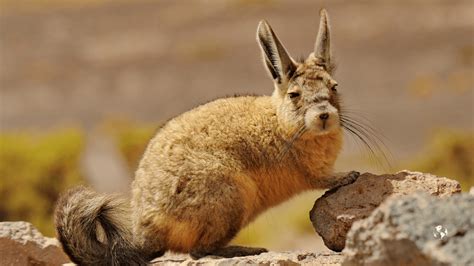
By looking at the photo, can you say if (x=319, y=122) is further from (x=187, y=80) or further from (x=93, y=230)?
(x=187, y=80)

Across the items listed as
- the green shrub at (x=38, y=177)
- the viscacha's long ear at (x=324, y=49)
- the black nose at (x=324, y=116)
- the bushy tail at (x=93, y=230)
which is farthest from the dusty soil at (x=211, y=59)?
the bushy tail at (x=93, y=230)

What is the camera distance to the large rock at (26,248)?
32.4 ft

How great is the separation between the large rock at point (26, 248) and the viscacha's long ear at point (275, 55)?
2.58 m

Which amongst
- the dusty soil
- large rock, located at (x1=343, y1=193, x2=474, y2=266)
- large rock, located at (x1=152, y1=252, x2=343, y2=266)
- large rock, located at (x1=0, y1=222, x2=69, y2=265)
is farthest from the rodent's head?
the dusty soil

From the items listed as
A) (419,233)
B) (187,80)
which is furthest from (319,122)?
(187,80)

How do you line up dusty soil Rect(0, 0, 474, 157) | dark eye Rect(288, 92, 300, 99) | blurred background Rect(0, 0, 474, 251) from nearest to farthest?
1. dark eye Rect(288, 92, 300, 99)
2. blurred background Rect(0, 0, 474, 251)
3. dusty soil Rect(0, 0, 474, 157)

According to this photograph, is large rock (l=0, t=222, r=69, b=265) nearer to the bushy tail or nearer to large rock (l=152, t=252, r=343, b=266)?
the bushy tail

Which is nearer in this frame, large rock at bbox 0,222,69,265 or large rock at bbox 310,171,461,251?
large rock at bbox 310,171,461,251

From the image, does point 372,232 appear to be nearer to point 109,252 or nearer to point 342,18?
point 109,252

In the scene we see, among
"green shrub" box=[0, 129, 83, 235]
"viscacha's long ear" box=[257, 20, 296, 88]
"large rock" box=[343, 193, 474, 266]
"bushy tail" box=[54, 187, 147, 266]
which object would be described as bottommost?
"large rock" box=[343, 193, 474, 266]

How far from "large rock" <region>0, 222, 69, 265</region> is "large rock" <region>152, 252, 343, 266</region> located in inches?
45.8

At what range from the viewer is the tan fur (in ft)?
29.9

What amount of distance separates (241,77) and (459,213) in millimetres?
26816

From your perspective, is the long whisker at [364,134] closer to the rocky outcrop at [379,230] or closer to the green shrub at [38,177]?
the rocky outcrop at [379,230]
